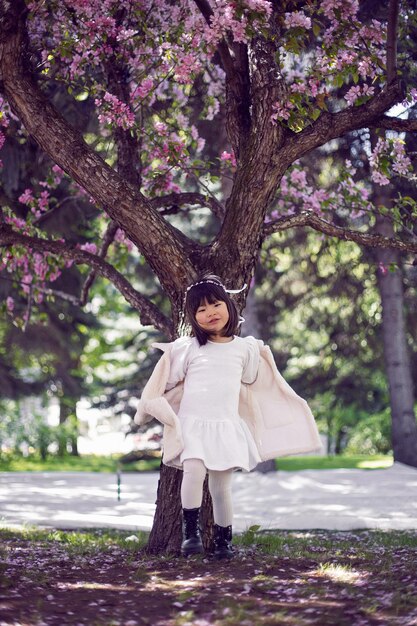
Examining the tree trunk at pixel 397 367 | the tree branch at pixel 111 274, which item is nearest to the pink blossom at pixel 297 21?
the tree branch at pixel 111 274

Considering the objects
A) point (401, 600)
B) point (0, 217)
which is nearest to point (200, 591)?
point (401, 600)

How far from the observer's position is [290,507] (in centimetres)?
823

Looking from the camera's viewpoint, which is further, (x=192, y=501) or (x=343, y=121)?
(x=343, y=121)

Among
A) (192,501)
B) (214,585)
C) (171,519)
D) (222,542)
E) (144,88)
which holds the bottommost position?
(214,585)

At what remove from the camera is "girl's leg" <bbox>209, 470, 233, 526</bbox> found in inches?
189

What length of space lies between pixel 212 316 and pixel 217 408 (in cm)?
54

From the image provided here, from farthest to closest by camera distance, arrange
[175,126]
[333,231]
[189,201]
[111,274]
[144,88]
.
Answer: [175,126] → [189,201] → [144,88] → [111,274] → [333,231]

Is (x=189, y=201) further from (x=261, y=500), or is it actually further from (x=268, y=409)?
(x=261, y=500)

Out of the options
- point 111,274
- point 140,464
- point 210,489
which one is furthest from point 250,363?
point 140,464

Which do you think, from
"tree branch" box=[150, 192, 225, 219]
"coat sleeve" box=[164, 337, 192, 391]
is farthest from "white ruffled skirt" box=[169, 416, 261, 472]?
"tree branch" box=[150, 192, 225, 219]

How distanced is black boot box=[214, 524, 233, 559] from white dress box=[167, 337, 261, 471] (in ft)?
1.27

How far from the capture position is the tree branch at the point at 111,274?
563 cm

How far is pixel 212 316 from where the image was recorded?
4.92m

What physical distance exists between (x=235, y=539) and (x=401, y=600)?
2.44 meters
